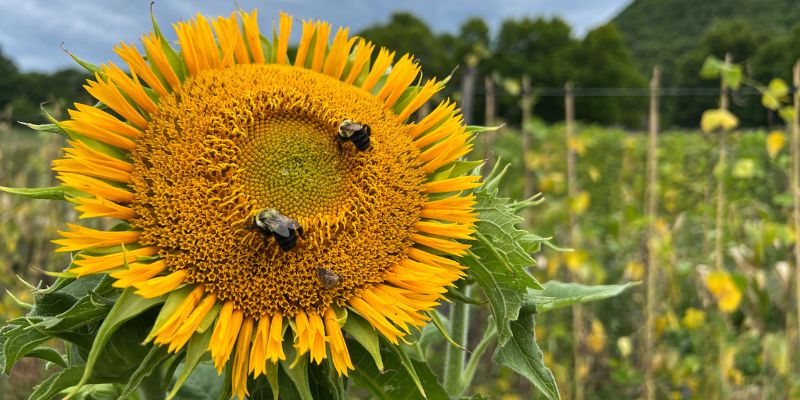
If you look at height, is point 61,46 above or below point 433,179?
above

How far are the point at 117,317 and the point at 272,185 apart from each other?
0.42m

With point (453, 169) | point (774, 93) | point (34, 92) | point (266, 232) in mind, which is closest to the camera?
point (266, 232)

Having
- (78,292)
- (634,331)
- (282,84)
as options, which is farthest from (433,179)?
(634,331)

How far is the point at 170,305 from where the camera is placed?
1.28 m

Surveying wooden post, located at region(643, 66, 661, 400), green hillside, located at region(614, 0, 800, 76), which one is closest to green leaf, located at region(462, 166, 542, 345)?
wooden post, located at region(643, 66, 661, 400)

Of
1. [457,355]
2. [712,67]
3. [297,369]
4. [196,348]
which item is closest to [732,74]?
[712,67]

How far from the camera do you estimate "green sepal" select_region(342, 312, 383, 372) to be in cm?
131

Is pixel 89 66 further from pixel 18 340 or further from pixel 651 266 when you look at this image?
pixel 651 266

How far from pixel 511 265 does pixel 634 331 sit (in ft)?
22.0

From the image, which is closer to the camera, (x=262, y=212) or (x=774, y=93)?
(x=262, y=212)

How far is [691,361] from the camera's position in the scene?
5625 mm

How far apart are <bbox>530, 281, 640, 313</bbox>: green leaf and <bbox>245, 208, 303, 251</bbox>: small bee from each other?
63 cm

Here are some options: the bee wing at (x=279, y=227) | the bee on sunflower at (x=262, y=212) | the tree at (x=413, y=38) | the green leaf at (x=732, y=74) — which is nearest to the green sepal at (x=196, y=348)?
the bee on sunflower at (x=262, y=212)

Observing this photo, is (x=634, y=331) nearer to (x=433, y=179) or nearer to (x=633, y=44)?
(x=433, y=179)
